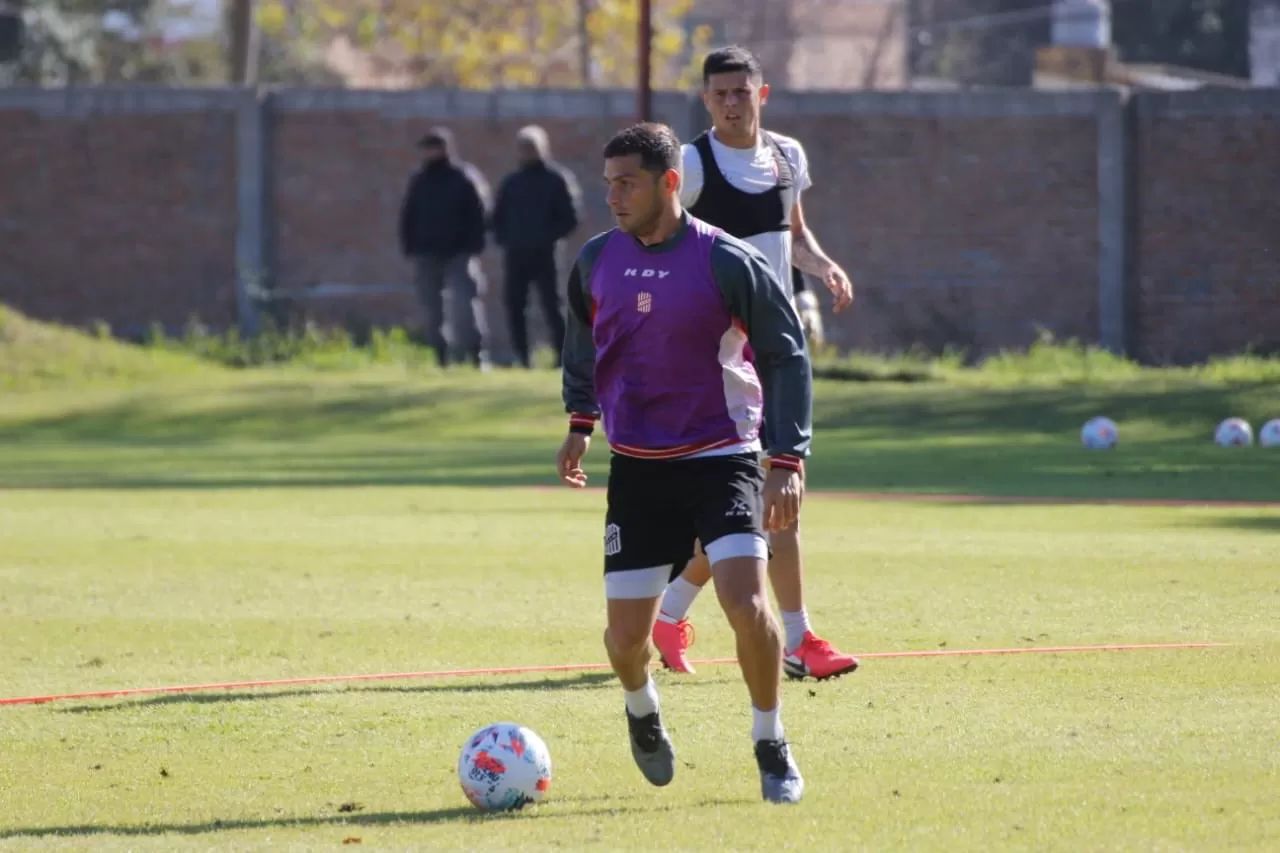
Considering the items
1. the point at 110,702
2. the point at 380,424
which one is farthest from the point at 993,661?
the point at 380,424

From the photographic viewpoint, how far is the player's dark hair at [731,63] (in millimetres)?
8773

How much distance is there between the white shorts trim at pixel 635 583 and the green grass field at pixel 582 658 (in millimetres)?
535

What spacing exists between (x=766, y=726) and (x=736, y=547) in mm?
499

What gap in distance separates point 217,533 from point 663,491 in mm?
7407

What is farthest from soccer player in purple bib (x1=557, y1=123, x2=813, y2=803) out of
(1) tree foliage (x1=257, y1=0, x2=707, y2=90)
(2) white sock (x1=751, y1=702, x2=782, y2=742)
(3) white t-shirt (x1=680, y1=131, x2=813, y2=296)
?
(1) tree foliage (x1=257, y1=0, x2=707, y2=90)

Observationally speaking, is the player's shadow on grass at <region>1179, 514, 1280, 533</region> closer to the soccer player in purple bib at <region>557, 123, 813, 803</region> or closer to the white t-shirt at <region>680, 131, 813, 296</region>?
the white t-shirt at <region>680, 131, 813, 296</region>

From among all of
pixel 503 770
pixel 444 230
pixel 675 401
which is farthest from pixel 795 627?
pixel 444 230

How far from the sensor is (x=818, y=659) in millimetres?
8672

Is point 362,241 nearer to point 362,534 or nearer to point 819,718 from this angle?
point 362,534

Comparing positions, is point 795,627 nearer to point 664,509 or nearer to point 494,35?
point 664,509

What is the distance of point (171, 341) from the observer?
29344mm

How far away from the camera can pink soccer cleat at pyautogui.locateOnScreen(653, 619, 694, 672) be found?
893 cm

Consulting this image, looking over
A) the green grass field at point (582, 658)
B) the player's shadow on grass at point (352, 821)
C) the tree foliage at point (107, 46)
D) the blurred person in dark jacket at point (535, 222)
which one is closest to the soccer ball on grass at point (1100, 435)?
the green grass field at point (582, 658)

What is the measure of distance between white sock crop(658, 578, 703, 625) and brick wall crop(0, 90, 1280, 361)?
20768mm
